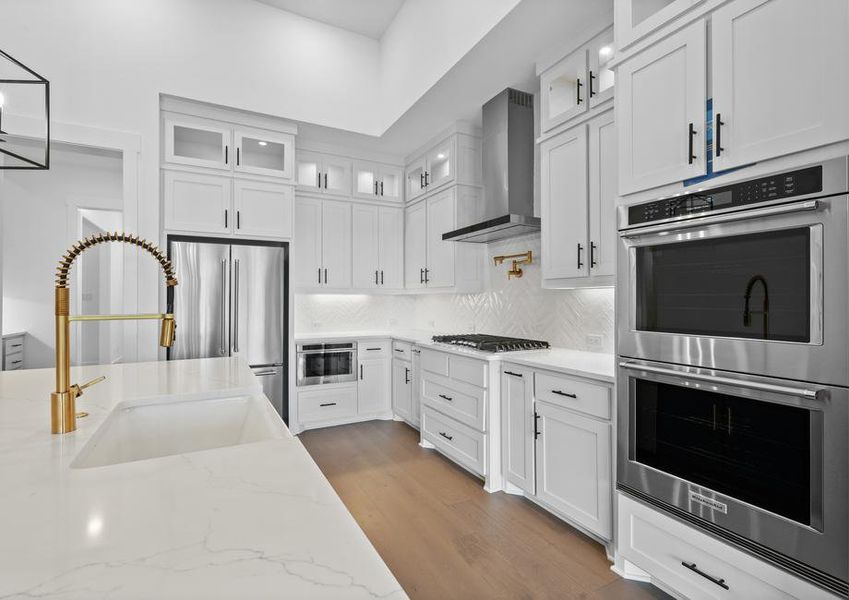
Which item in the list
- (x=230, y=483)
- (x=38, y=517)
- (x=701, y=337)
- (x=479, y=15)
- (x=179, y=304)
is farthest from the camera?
(x=179, y=304)

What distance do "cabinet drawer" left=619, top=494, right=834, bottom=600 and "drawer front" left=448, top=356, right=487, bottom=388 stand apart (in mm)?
1157

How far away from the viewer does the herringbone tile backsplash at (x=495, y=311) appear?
2.94 meters

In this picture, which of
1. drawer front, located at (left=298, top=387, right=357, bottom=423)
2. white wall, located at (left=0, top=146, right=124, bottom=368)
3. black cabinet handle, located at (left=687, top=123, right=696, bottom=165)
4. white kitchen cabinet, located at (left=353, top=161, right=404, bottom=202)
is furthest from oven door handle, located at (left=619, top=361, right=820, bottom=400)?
white wall, located at (left=0, top=146, right=124, bottom=368)

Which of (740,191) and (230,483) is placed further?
(740,191)

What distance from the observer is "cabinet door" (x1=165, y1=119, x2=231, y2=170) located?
3.52 metres

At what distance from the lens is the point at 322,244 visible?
14.6 ft

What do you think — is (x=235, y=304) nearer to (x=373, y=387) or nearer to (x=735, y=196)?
(x=373, y=387)

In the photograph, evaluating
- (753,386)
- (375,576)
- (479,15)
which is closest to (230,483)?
(375,576)

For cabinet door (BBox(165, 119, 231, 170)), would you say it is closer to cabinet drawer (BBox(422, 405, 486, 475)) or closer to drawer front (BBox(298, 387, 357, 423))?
drawer front (BBox(298, 387, 357, 423))

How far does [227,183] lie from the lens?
147 inches

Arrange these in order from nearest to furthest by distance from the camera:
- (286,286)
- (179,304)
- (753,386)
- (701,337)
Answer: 1. (753,386)
2. (701,337)
3. (179,304)
4. (286,286)

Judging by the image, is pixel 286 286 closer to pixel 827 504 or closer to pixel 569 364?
pixel 569 364

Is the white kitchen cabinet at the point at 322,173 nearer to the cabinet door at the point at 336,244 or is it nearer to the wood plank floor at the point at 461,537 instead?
the cabinet door at the point at 336,244

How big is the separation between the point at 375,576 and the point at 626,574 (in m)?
1.99
